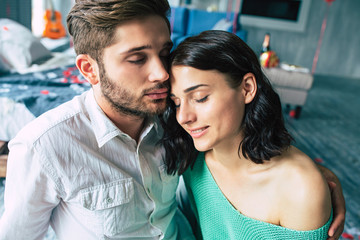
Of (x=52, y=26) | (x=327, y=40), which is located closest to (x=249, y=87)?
(x=52, y=26)

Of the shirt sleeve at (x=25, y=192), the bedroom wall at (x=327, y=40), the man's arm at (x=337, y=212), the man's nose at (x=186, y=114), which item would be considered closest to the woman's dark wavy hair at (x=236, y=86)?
the man's nose at (x=186, y=114)

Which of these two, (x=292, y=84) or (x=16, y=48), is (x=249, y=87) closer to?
(x=16, y=48)

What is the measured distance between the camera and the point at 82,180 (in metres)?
0.93

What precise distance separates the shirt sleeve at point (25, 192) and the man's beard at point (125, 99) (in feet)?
1.00

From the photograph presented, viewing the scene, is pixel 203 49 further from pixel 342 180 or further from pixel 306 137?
pixel 306 137

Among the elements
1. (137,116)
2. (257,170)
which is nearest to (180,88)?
(137,116)

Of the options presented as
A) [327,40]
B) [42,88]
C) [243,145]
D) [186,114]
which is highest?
[186,114]

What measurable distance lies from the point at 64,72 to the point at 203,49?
210cm

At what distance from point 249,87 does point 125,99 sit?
441mm

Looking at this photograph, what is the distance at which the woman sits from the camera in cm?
91

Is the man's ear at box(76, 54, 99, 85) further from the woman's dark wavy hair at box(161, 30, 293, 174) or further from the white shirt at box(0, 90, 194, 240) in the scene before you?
the woman's dark wavy hair at box(161, 30, 293, 174)

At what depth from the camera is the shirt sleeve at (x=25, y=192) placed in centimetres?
87

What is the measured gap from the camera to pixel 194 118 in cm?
98

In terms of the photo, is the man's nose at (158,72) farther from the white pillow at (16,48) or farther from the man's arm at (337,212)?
the white pillow at (16,48)
